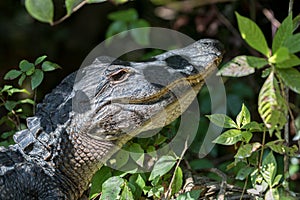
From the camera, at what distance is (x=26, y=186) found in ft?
5.83

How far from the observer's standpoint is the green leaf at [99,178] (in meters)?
1.80

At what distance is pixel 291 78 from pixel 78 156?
763 millimetres

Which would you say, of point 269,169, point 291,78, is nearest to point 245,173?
point 269,169

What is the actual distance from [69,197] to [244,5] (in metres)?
1.60

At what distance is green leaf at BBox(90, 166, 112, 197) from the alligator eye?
0.96 feet

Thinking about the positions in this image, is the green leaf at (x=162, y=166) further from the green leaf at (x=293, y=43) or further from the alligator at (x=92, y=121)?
the green leaf at (x=293, y=43)

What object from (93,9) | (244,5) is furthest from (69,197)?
(93,9)

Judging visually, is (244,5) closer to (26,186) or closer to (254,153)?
(254,153)

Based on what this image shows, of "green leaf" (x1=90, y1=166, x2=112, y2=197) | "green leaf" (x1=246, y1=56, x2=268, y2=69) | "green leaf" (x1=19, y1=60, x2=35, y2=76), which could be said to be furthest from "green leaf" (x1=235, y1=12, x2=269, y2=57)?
"green leaf" (x1=19, y1=60, x2=35, y2=76)

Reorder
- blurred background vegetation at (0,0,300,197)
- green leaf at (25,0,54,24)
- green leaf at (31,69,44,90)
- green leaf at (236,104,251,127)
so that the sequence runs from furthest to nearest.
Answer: blurred background vegetation at (0,0,300,197) < green leaf at (31,69,44,90) < green leaf at (236,104,251,127) < green leaf at (25,0,54,24)

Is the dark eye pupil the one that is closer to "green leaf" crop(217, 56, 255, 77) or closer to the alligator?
the alligator

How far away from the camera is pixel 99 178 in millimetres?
1830

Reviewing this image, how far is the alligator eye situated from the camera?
1.79 metres

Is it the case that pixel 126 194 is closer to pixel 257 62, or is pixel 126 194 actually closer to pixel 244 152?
pixel 244 152
